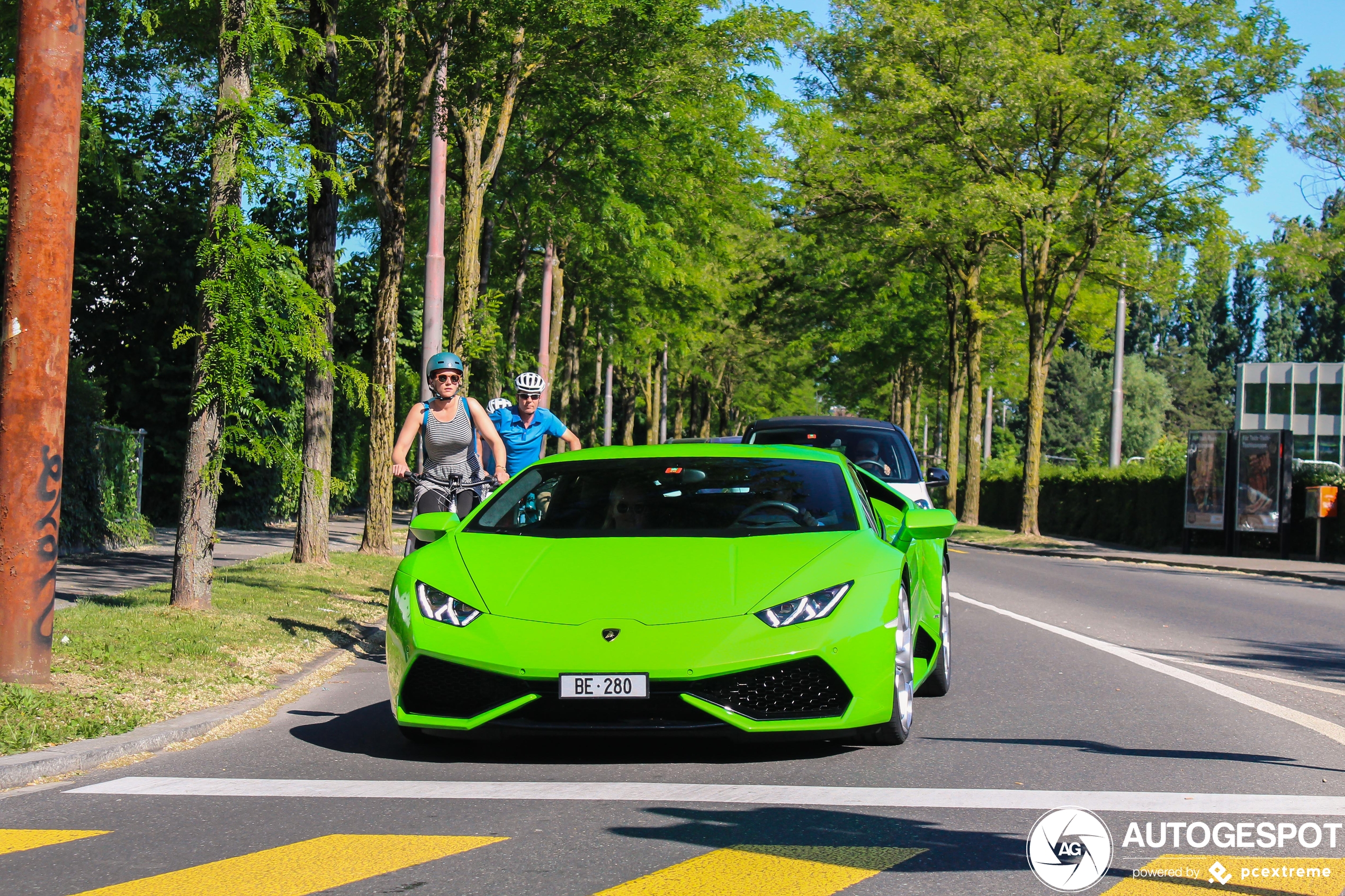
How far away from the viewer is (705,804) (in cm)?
511

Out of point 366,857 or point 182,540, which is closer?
point 366,857

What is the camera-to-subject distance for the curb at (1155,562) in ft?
67.8

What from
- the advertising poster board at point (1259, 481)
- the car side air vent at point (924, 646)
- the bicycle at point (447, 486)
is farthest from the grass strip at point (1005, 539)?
the car side air vent at point (924, 646)

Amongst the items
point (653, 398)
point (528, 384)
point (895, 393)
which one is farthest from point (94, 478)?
point (895, 393)

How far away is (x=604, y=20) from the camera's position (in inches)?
656

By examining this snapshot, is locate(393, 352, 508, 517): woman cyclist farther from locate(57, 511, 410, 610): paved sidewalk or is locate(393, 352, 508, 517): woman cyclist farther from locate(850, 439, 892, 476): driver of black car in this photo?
locate(850, 439, 892, 476): driver of black car

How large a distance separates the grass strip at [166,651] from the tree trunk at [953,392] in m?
26.7

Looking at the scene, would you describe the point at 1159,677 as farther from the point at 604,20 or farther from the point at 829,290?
the point at 829,290

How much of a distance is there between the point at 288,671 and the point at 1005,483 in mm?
36905

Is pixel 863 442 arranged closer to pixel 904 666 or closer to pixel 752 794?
pixel 904 666

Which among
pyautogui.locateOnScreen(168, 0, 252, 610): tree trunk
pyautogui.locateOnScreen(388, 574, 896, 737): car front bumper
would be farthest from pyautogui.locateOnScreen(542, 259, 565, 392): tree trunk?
pyautogui.locateOnScreen(388, 574, 896, 737): car front bumper

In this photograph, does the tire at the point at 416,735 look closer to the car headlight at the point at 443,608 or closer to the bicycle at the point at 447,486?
the car headlight at the point at 443,608

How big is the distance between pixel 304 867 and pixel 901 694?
9.24 ft

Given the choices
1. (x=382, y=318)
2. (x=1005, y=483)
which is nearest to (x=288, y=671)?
(x=382, y=318)
